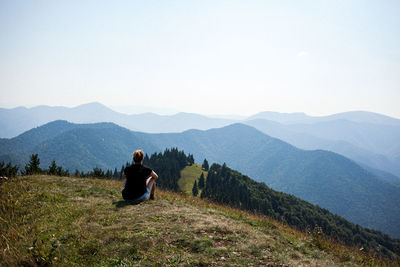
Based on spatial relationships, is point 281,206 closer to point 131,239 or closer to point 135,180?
point 135,180

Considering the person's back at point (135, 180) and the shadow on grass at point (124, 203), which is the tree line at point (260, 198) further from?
the person's back at point (135, 180)

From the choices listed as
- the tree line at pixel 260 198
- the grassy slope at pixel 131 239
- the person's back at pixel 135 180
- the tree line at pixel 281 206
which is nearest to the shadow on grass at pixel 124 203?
the grassy slope at pixel 131 239

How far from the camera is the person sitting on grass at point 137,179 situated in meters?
9.94

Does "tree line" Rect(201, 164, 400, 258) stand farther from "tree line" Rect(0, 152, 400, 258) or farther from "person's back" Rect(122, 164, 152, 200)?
"person's back" Rect(122, 164, 152, 200)

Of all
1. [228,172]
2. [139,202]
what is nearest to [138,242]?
[139,202]

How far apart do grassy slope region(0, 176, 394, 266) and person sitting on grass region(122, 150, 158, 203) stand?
2.16 ft

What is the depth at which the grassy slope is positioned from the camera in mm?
4871

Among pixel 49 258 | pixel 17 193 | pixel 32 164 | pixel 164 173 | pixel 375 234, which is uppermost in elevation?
pixel 49 258

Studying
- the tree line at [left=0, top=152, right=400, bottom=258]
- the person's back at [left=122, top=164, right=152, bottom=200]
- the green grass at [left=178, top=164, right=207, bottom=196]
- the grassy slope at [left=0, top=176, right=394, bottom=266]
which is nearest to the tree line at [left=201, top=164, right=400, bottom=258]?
the tree line at [left=0, top=152, right=400, bottom=258]

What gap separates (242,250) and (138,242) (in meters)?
2.90

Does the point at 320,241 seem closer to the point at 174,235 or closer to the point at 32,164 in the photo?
the point at 174,235

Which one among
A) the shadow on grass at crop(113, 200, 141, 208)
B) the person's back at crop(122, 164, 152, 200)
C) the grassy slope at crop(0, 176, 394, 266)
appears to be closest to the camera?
the grassy slope at crop(0, 176, 394, 266)

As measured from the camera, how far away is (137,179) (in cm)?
1005

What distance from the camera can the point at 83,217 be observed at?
7410mm
